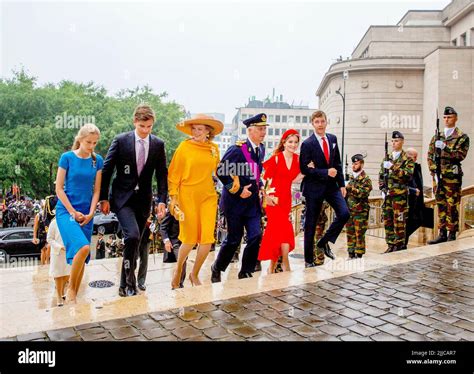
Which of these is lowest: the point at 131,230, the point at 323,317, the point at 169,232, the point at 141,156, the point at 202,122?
the point at 323,317

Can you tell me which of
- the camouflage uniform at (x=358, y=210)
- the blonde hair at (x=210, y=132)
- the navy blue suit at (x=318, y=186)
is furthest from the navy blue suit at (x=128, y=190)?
the camouflage uniform at (x=358, y=210)

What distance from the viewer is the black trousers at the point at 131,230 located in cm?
529

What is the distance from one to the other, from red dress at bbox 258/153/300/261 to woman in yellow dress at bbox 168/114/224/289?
110 centimetres

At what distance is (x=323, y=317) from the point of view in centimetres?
422

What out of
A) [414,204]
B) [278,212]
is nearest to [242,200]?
[278,212]

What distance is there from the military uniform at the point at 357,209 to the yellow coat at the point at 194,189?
3850mm

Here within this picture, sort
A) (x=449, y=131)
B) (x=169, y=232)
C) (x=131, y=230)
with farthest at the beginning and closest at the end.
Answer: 1. (x=449, y=131)
2. (x=169, y=232)
3. (x=131, y=230)

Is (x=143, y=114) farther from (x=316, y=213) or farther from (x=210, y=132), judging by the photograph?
(x=316, y=213)

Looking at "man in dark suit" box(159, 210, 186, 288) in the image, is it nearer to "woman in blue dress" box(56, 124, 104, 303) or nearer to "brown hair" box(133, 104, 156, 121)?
"woman in blue dress" box(56, 124, 104, 303)

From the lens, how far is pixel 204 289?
5062mm

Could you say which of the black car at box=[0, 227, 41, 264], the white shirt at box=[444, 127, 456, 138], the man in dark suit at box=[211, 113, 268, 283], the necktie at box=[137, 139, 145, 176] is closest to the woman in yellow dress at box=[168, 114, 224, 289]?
the man in dark suit at box=[211, 113, 268, 283]

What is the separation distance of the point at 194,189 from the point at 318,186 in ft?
6.56

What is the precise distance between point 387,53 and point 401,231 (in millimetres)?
47048
